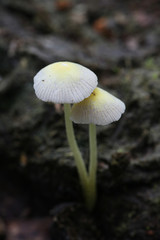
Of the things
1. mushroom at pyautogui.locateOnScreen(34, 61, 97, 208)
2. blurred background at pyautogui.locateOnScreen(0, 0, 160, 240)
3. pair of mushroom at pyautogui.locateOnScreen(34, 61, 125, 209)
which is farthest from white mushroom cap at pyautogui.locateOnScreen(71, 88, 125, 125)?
blurred background at pyautogui.locateOnScreen(0, 0, 160, 240)

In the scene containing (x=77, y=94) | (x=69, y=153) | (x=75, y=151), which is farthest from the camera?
(x=69, y=153)

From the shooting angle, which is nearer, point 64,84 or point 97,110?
point 64,84

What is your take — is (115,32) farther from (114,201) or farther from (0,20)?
(114,201)

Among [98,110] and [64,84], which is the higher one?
[64,84]

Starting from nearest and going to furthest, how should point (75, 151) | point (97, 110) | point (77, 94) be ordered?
point (77, 94) → point (97, 110) → point (75, 151)

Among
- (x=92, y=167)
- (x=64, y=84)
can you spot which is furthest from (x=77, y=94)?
(x=92, y=167)

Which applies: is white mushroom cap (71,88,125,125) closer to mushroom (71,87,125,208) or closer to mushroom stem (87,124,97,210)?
mushroom (71,87,125,208)

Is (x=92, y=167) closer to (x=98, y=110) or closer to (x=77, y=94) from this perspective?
(x=98, y=110)
